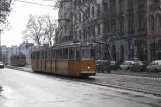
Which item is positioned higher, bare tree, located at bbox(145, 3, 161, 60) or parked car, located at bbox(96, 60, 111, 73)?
bare tree, located at bbox(145, 3, 161, 60)

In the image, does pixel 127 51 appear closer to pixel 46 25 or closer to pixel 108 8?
pixel 108 8

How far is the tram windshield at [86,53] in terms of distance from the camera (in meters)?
30.5

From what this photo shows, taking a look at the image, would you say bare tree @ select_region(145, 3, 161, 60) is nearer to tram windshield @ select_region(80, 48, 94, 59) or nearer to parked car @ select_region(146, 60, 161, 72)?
parked car @ select_region(146, 60, 161, 72)

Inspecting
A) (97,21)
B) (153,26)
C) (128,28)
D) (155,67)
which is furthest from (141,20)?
(155,67)

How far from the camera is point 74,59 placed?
101ft

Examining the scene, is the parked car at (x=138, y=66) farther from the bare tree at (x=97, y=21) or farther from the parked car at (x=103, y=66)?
the bare tree at (x=97, y=21)

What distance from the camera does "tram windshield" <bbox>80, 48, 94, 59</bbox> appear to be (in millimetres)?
30469

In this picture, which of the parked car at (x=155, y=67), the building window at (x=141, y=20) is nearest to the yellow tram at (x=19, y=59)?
the building window at (x=141, y=20)

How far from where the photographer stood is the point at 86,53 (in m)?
30.6

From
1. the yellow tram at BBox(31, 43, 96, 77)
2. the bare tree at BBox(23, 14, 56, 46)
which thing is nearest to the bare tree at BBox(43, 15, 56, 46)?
the bare tree at BBox(23, 14, 56, 46)

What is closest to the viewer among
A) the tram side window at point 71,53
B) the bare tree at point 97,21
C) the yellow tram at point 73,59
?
the yellow tram at point 73,59

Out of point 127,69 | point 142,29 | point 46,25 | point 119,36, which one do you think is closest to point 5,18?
point 127,69

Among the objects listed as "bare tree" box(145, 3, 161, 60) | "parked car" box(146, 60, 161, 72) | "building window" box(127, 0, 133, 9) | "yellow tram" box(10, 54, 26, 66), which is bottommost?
"parked car" box(146, 60, 161, 72)

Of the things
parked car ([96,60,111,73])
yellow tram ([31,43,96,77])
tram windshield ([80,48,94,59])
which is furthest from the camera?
parked car ([96,60,111,73])
